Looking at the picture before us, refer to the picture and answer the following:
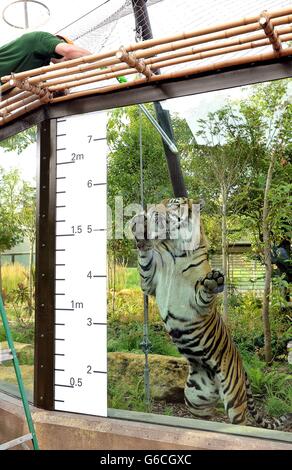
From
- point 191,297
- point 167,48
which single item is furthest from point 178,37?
point 191,297

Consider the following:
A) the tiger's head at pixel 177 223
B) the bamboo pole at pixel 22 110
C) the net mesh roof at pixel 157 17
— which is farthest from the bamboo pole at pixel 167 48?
the tiger's head at pixel 177 223

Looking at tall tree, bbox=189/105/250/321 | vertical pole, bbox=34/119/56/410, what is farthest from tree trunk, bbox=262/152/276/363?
vertical pole, bbox=34/119/56/410

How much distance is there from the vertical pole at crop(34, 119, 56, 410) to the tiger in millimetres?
516

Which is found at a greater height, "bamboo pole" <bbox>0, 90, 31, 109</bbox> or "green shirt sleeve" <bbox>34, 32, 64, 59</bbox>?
"green shirt sleeve" <bbox>34, 32, 64, 59</bbox>

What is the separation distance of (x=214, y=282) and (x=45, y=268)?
0.97 meters

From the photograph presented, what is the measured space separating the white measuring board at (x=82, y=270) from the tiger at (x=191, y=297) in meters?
0.25

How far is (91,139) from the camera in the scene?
105 inches

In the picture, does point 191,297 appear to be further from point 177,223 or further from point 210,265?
point 177,223

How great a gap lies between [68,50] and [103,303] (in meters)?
1.31

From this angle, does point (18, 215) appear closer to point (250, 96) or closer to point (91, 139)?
point (91, 139)

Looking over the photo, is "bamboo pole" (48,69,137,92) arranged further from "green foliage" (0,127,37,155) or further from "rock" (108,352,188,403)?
"rock" (108,352,188,403)

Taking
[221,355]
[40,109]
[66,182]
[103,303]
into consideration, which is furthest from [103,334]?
[40,109]

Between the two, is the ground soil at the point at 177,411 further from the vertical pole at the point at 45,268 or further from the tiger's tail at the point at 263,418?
the vertical pole at the point at 45,268

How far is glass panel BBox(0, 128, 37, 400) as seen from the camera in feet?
9.37
